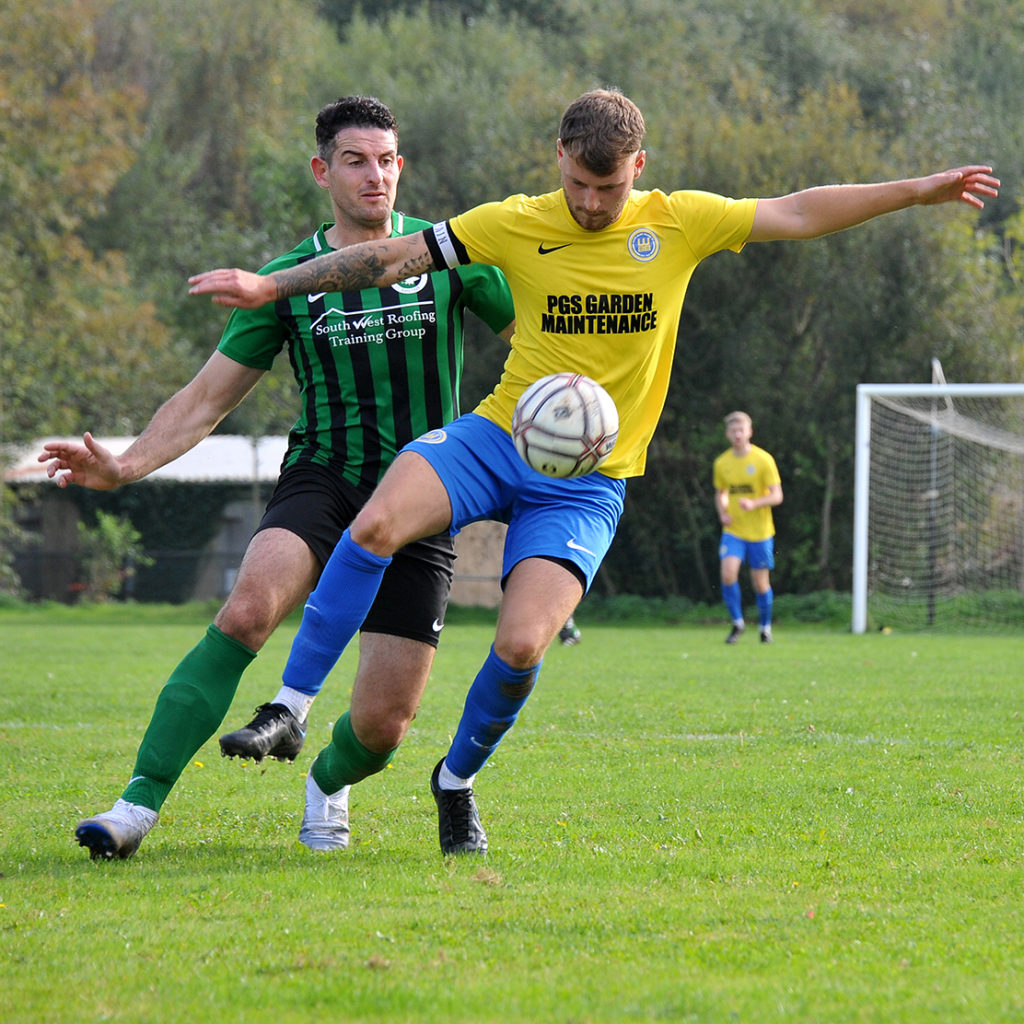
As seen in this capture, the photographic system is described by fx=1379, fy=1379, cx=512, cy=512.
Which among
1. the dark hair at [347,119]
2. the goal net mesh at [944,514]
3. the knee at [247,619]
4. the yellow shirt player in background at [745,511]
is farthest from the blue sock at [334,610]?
the goal net mesh at [944,514]

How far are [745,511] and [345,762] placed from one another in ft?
39.8

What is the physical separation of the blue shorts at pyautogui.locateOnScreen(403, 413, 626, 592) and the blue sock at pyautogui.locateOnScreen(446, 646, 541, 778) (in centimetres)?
32

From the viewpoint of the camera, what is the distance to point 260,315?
4934mm

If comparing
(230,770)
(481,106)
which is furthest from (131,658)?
(481,106)

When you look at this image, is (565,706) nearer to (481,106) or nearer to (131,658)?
(131,658)

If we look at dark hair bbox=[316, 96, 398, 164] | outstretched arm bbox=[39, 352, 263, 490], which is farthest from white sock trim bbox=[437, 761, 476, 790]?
dark hair bbox=[316, 96, 398, 164]

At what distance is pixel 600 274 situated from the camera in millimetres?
4492

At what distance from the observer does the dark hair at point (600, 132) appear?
4242 mm

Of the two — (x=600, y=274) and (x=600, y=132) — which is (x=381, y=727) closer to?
(x=600, y=274)

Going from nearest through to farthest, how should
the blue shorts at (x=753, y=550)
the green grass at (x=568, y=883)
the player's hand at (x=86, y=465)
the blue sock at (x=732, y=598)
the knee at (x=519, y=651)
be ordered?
→ the green grass at (x=568, y=883) → the knee at (x=519, y=651) → the player's hand at (x=86, y=465) → the blue shorts at (x=753, y=550) → the blue sock at (x=732, y=598)

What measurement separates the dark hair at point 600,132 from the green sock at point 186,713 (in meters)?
1.93

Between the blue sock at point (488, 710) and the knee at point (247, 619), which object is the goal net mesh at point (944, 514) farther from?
the knee at point (247, 619)

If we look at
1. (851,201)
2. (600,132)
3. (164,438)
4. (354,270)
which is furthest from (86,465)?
(851,201)

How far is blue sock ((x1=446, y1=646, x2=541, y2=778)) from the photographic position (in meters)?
4.37
